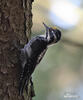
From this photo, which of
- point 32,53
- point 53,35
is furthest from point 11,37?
point 53,35

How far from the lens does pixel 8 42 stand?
3.46 metres

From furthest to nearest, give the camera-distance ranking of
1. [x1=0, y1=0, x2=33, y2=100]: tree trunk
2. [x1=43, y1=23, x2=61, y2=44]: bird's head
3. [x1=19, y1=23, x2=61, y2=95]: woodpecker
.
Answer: [x1=43, y1=23, x2=61, y2=44]: bird's head
[x1=19, y1=23, x2=61, y2=95]: woodpecker
[x1=0, y1=0, x2=33, y2=100]: tree trunk

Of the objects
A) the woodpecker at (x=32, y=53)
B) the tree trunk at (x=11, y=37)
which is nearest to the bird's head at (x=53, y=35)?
the woodpecker at (x=32, y=53)

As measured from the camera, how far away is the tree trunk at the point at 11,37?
3.30 m

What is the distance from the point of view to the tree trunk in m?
3.30

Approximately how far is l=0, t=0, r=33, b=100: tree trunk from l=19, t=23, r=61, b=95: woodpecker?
7cm

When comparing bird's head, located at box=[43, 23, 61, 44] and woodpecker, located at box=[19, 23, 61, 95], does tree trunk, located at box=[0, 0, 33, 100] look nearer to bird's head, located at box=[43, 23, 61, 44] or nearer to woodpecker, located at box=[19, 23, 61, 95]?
woodpecker, located at box=[19, 23, 61, 95]

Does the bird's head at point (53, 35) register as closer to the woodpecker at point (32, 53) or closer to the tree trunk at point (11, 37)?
the woodpecker at point (32, 53)

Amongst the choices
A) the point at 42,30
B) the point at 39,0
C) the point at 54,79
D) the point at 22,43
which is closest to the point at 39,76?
the point at 54,79

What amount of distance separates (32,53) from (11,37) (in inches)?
21.6

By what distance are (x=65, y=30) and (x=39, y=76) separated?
2.91 ft

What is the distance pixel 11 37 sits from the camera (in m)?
3.49

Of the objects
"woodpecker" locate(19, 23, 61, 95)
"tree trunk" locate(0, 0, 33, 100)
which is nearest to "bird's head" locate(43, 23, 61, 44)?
"woodpecker" locate(19, 23, 61, 95)

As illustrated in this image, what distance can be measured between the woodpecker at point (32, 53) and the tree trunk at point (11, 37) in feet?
0.24
